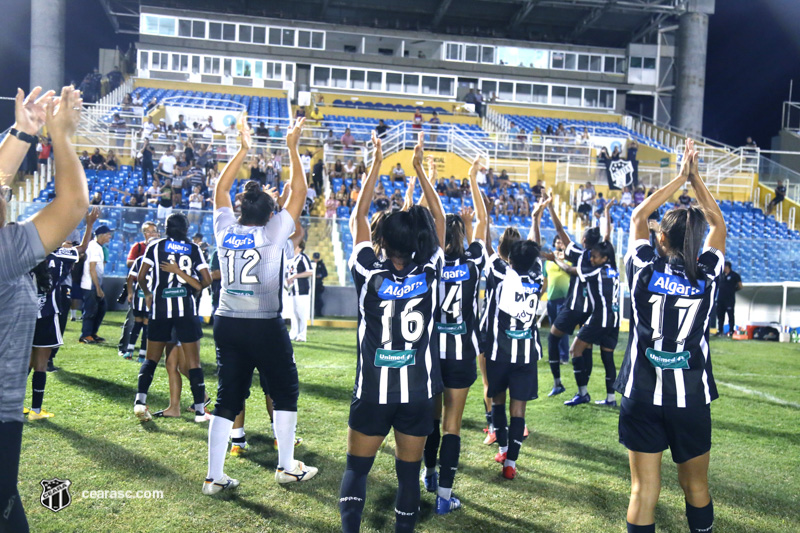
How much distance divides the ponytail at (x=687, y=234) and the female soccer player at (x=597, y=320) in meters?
4.32

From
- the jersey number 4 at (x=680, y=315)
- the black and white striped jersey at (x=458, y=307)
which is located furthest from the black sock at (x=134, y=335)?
the jersey number 4 at (x=680, y=315)

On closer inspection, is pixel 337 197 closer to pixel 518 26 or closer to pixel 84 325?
pixel 84 325

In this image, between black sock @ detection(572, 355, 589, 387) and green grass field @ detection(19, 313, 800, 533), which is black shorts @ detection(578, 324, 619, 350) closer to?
black sock @ detection(572, 355, 589, 387)

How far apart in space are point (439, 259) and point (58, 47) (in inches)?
1231

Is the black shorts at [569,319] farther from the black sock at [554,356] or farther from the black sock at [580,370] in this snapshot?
the black sock at [580,370]

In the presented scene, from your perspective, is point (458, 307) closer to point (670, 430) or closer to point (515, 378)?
point (515, 378)

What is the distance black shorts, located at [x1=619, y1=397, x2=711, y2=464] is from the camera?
3.73 m

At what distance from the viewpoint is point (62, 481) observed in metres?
4.92

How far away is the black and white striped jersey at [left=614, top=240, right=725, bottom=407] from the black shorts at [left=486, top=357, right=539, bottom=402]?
1684 millimetres

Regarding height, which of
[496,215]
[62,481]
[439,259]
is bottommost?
[62,481]

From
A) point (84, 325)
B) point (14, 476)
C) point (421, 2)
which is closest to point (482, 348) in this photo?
point (14, 476)

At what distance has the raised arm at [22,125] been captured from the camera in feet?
9.78

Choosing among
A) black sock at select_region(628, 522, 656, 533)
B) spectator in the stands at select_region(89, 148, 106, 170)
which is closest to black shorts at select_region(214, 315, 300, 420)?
black sock at select_region(628, 522, 656, 533)

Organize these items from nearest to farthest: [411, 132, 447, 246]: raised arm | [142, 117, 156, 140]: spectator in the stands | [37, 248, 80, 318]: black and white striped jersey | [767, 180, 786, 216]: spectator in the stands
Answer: [411, 132, 447, 246]: raised arm → [37, 248, 80, 318]: black and white striped jersey → [142, 117, 156, 140]: spectator in the stands → [767, 180, 786, 216]: spectator in the stands
